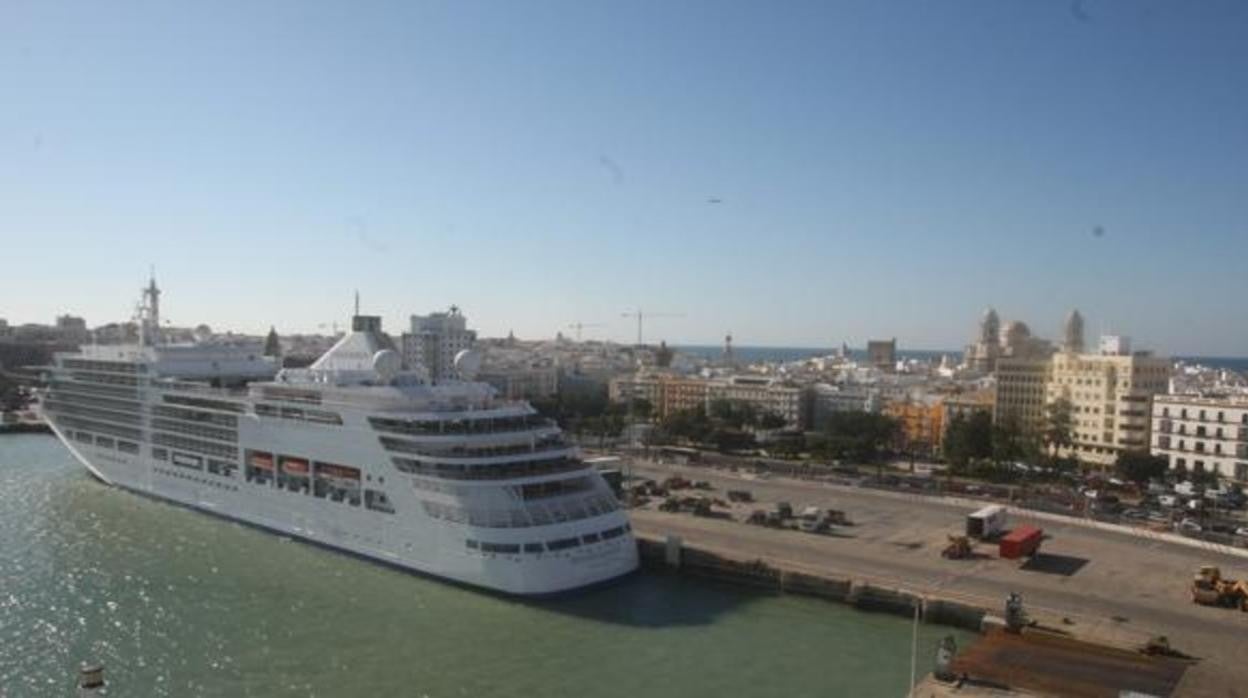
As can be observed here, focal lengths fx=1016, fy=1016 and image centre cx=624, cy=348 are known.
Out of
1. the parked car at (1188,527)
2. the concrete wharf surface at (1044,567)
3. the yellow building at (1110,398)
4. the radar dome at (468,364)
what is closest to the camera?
the concrete wharf surface at (1044,567)

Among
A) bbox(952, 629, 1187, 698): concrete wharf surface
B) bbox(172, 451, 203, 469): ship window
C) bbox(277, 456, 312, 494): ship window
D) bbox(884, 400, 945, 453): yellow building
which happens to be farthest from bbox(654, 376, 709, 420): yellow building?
bbox(952, 629, 1187, 698): concrete wharf surface

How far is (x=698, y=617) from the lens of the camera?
77.3ft

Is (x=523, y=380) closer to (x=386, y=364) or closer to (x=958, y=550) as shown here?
(x=386, y=364)

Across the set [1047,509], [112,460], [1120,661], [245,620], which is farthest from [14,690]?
[1047,509]

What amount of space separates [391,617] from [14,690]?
7364mm

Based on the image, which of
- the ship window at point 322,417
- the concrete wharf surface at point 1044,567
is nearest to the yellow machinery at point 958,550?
the concrete wharf surface at point 1044,567

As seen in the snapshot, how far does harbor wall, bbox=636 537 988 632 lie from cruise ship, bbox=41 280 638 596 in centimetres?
157

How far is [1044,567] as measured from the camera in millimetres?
26922

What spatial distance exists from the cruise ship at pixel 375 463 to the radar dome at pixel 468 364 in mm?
59

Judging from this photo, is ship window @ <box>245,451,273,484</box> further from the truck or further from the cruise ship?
the truck

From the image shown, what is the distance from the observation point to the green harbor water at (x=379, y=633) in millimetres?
19047

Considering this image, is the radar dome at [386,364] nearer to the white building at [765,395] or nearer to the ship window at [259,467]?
the ship window at [259,467]

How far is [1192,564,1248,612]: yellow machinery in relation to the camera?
918 inches

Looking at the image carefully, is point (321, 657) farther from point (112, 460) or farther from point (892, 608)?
point (112, 460)
